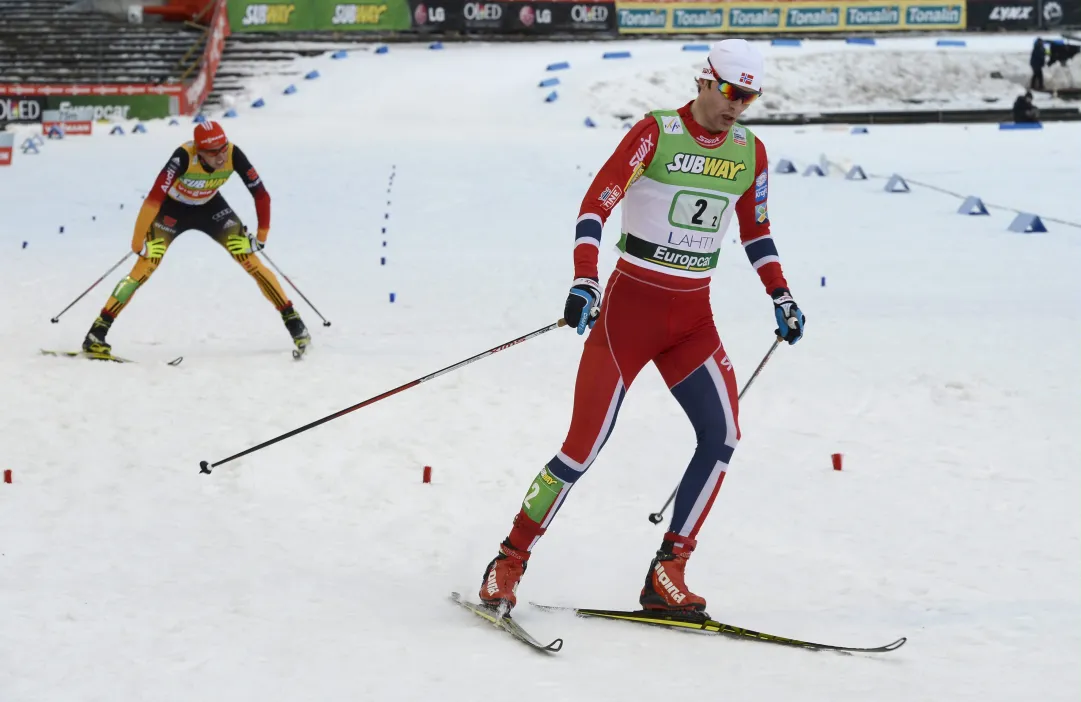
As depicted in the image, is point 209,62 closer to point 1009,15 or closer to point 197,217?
point 1009,15

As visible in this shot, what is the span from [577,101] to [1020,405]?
Result: 19.2m

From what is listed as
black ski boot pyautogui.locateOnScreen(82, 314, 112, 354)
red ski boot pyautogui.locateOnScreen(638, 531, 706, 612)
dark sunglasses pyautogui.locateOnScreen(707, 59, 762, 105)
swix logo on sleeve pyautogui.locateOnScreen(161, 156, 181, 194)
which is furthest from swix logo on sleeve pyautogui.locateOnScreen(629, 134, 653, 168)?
black ski boot pyautogui.locateOnScreen(82, 314, 112, 354)

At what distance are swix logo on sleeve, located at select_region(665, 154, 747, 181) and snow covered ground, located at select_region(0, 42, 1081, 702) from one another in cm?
179

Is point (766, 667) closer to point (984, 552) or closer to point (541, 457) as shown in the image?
point (984, 552)

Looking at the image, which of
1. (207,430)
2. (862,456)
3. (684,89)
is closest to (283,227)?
(207,430)

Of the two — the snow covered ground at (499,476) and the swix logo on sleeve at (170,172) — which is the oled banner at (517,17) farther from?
the swix logo on sleeve at (170,172)

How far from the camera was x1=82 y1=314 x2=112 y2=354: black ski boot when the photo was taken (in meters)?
9.08

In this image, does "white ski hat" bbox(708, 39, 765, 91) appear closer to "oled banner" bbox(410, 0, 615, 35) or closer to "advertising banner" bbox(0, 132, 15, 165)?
"advertising banner" bbox(0, 132, 15, 165)

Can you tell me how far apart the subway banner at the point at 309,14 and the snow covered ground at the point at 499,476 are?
17303 millimetres

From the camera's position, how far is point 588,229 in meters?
4.62

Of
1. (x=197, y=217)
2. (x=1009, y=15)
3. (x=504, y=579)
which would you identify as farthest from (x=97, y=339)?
(x=1009, y=15)

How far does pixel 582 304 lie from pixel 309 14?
94.6ft

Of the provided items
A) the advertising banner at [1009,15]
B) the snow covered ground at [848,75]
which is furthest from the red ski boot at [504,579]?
the advertising banner at [1009,15]

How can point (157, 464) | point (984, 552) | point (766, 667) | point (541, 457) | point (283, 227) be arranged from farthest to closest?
point (283, 227) → point (541, 457) → point (157, 464) → point (984, 552) → point (766, 667)
